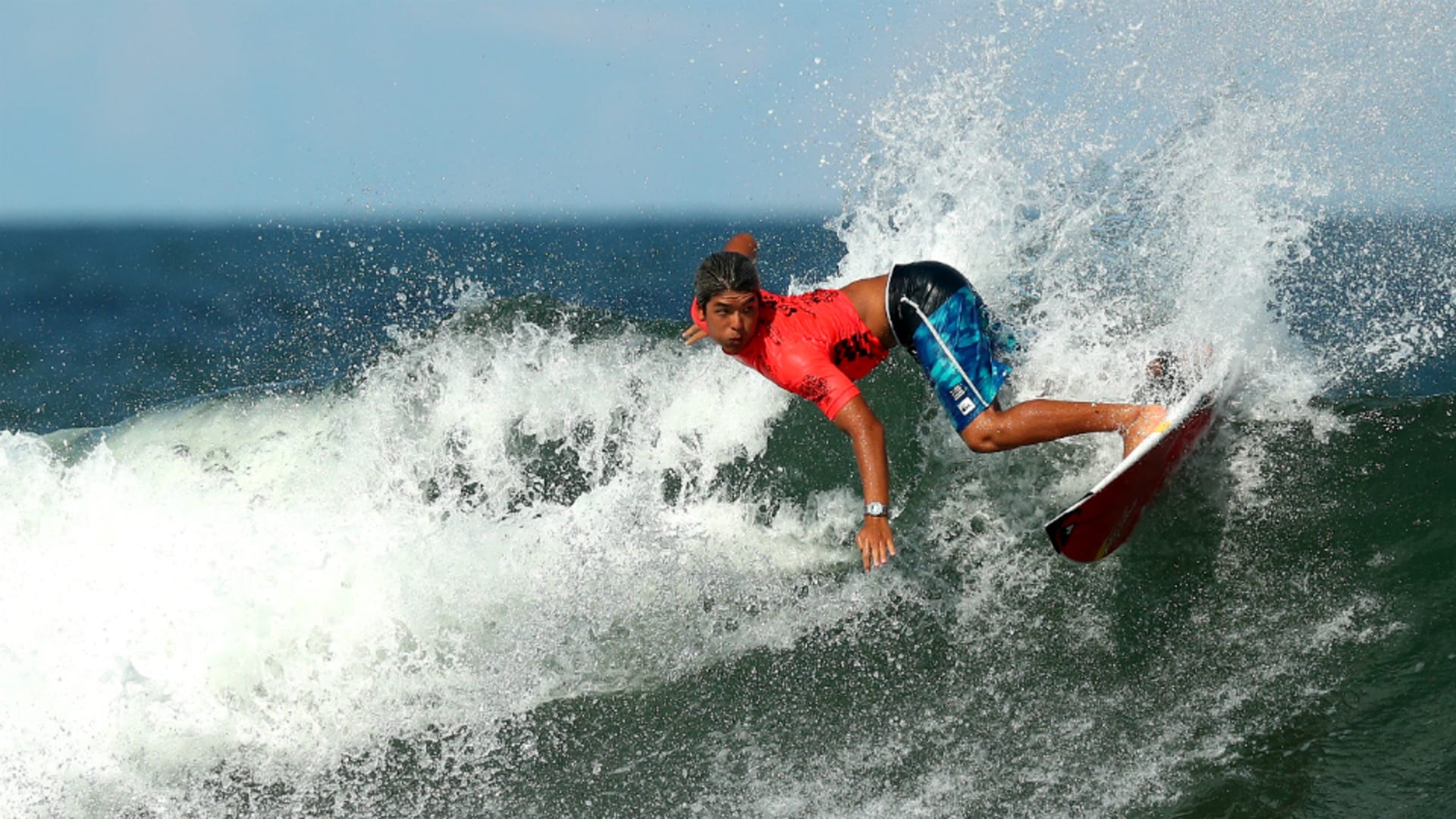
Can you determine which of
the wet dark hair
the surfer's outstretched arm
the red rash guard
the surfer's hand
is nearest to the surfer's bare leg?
the red rash guard

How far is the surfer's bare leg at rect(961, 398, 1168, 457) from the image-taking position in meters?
4.81

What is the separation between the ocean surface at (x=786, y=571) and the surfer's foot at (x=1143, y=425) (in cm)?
68

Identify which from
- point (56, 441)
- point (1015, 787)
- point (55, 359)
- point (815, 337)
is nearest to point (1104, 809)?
point (1015, 787)

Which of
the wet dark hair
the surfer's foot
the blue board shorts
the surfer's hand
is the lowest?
the surfer's hand

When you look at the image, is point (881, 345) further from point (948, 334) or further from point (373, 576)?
point (373, 576)

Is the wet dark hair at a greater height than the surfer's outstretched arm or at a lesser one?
greater

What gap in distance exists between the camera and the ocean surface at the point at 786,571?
14.2 ft

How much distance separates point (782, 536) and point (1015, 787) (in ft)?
7.42

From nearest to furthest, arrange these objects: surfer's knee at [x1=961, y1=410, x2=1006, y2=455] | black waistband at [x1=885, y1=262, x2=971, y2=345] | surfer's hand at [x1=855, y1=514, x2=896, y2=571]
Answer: surfer's hand at [x1=855, y1=514, x2=896, y2=571], surfer's knee at [x1=961, y1=410, x2=1006, y2=455], black waistband at [x1=885, y1=262, x2=971, y2=345]

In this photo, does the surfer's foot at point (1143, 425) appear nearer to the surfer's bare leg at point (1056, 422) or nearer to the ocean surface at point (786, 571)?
the surfer's bare leg at point (1056, 422)

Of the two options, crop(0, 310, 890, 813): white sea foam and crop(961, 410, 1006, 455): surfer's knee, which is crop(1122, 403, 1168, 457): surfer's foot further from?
crop(0, 310, 890, 813): white sea foam

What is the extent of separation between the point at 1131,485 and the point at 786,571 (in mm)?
1852

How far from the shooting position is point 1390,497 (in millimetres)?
5379

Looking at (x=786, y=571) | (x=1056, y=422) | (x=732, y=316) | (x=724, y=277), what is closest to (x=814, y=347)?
(x=732, y=316)
